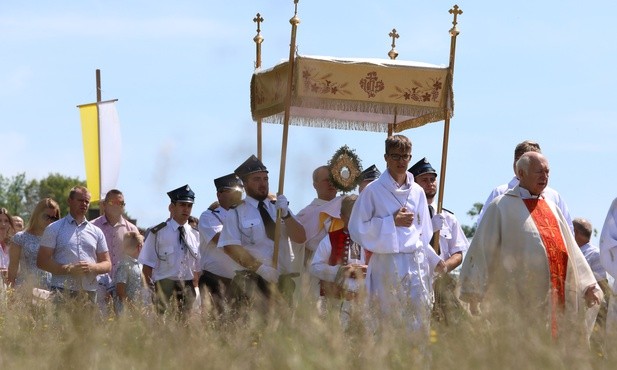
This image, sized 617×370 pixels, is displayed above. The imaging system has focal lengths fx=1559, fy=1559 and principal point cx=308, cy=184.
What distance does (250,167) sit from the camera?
1350cm

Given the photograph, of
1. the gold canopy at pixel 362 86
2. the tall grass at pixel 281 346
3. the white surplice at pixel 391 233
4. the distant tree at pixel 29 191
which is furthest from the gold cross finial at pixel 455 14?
the distant tree at pixel 29 191

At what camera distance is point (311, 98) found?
1401cm

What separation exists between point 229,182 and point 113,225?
1.98m

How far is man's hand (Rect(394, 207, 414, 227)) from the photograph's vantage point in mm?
11625

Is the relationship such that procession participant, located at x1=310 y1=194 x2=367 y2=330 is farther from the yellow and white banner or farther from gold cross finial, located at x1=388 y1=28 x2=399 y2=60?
the yellow and white banner

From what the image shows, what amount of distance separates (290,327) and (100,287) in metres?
8.63

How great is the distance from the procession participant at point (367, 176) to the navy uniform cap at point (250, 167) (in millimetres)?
867

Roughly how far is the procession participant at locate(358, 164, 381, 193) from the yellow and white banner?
810 centimetres

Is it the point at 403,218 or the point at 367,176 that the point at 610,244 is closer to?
the point at 403,218

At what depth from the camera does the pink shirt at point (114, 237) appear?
1584cm

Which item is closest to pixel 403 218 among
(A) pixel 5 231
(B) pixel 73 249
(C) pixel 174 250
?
(B) pixel 73 249

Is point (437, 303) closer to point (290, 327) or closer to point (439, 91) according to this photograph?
point (290, 327)

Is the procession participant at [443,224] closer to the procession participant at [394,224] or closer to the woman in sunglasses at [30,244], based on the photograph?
the procession participant at [394,224]

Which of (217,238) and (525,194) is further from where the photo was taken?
(217,238)
